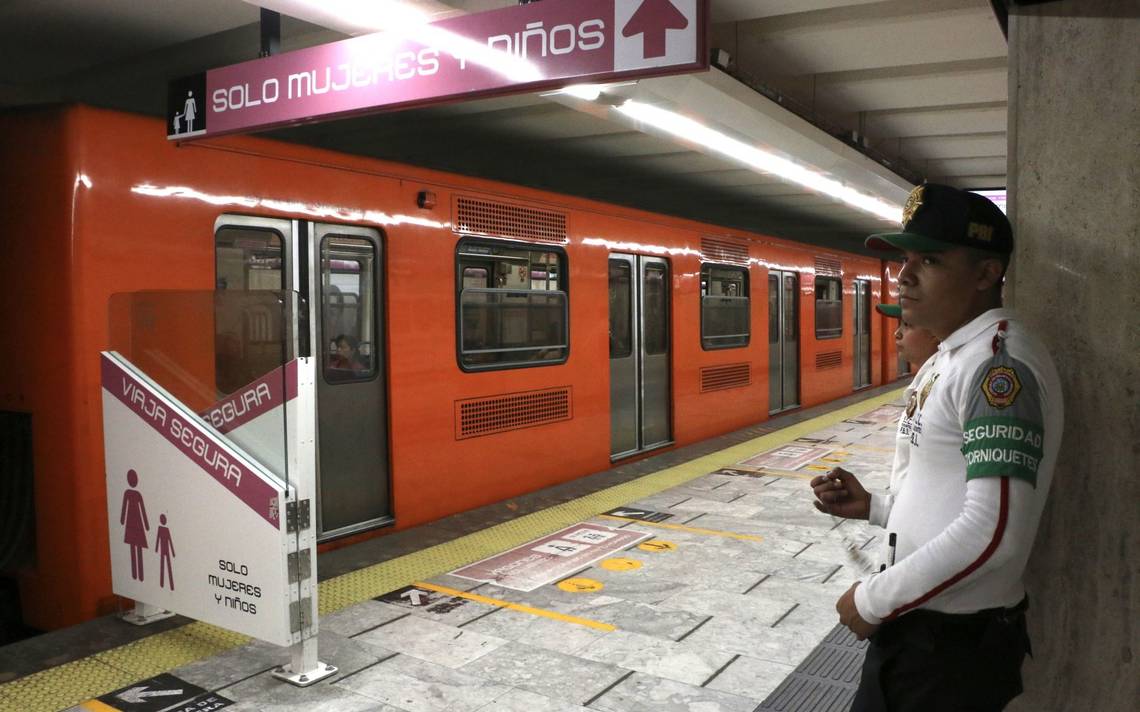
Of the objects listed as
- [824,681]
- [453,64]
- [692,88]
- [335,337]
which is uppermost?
[692,88]

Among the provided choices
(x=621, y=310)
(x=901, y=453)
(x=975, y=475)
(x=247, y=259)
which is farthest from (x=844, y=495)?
(x=621, y=310)

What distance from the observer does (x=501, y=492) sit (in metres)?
6.17

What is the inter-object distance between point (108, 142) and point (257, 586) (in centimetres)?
209

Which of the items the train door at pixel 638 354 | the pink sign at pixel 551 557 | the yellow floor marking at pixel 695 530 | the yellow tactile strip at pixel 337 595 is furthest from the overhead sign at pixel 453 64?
the train door at pixel 638 354

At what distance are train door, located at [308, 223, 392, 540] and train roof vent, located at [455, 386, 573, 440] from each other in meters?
0.69

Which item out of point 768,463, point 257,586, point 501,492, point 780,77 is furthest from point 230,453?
point 768,463

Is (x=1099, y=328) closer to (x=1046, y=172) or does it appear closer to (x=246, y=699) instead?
(x=1046, y=172)

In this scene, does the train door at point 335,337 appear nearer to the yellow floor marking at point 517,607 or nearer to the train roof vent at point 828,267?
the yellow floor marking at point 517,607

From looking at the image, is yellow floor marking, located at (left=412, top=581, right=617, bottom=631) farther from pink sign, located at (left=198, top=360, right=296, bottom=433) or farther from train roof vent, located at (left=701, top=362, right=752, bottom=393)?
train roof vent, located at (left=701, top=362, right=752, bottom=393)

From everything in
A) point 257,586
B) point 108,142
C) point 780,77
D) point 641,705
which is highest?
point 780,77

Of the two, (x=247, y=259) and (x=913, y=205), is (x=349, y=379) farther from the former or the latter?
(x=913, y=205)

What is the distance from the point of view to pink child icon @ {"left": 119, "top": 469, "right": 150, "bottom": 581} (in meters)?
3.75

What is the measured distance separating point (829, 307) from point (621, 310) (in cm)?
623

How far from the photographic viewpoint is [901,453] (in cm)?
190
